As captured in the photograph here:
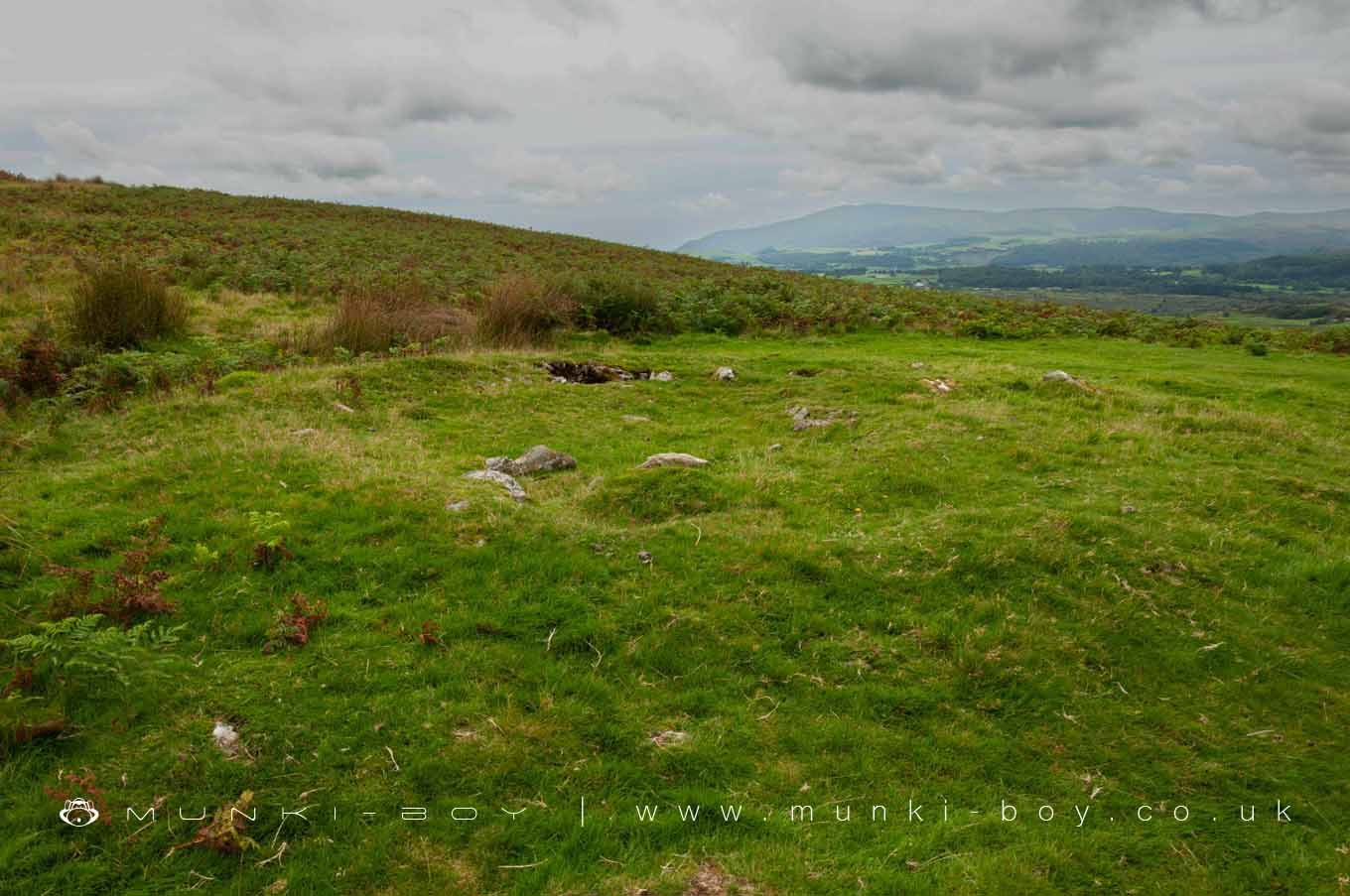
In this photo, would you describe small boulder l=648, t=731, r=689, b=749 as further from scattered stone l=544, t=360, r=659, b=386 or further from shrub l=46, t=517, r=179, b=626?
scattered stone l=544, t=360, r=659, b=386

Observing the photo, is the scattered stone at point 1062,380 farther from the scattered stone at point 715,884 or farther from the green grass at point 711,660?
the scattered stone at point 715,884

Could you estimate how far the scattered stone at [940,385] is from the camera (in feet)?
52.6

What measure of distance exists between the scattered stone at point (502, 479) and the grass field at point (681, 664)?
0.25 metres

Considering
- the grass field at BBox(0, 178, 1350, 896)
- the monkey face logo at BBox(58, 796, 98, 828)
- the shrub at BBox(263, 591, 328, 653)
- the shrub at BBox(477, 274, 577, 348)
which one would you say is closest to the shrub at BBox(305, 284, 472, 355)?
the shrub at BBox(477, 274, 577, 348)

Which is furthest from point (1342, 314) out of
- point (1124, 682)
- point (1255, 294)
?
point (1124, 682)

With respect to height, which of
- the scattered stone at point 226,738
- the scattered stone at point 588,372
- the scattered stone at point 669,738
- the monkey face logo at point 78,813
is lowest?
the scattered stone at point 669,738

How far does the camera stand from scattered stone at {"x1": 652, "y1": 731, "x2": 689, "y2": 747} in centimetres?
551

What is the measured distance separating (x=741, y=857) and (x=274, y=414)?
11.6 m

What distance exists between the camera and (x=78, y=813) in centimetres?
454

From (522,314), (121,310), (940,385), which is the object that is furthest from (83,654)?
(522,314)

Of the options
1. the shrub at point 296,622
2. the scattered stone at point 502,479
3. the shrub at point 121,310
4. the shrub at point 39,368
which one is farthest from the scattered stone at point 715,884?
the shrub at point 121,310

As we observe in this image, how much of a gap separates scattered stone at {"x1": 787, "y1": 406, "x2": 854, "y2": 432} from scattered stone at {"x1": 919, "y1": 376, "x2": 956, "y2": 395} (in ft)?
10.5

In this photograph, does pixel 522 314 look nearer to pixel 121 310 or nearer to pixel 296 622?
pixel 121 310

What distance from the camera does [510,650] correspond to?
6410 mm
